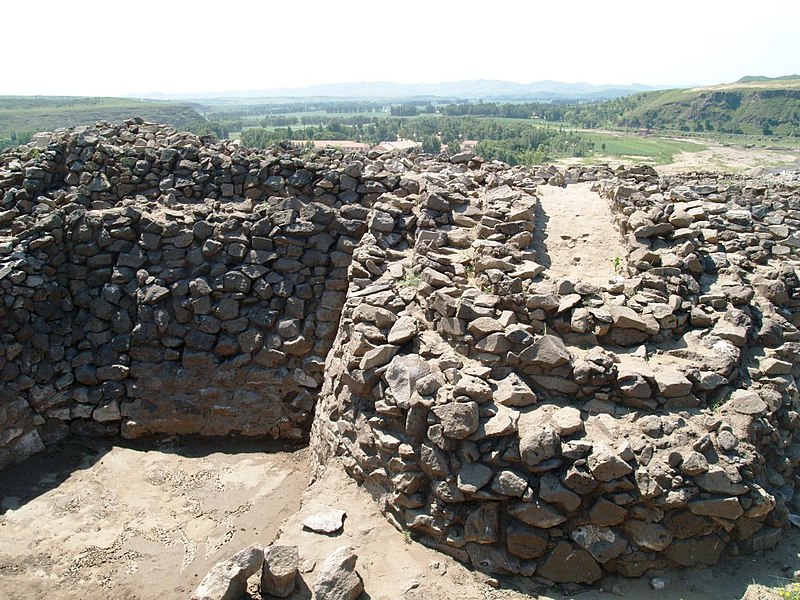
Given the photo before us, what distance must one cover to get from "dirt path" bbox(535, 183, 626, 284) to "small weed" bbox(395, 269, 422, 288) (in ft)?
7.12

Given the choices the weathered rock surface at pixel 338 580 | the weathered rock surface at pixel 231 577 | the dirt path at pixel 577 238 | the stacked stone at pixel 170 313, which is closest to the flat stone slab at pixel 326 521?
the weathered rock surface at pixel 338 580

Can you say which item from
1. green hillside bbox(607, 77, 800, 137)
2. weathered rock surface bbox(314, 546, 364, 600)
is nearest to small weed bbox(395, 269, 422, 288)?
weathered rock surface bbox(314, 546, 364, 600)

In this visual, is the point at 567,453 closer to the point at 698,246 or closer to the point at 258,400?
the point at 698,246

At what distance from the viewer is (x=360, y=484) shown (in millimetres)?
8633

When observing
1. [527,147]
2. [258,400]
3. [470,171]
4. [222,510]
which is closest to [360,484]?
[222,510]

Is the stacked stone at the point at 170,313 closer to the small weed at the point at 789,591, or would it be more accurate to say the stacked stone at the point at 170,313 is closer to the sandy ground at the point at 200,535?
the sandy ground at the point at 200,535

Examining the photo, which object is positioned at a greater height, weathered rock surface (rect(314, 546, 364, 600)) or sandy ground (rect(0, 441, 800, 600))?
weathered rock surface (rect(314, 546, 364, 600))

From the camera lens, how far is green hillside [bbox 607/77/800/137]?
224ft

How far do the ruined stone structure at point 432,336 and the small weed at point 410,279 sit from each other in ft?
0.15

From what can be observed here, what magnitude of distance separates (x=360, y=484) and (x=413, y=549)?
140 cm

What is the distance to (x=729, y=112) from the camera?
255ft

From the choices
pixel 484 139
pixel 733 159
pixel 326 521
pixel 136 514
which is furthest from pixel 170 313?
pixel 484 139

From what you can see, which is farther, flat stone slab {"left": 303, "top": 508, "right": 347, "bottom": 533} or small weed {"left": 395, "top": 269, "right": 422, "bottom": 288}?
small weed {"left": 395, "top": 269, "right": 422, "bottom": 288}

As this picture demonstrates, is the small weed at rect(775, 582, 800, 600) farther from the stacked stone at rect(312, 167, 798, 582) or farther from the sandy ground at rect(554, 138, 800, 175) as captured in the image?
the sandy ground at rect(554, 138, 800, 175)
